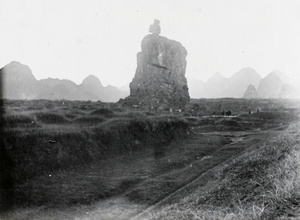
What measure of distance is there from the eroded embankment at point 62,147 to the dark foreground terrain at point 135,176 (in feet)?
0.16

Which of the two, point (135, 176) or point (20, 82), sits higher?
point (20, 82)

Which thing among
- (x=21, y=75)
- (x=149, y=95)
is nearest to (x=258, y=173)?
(x=149, y=95)

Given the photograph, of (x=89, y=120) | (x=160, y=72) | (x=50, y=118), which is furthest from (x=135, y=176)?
(x=160, y=72)

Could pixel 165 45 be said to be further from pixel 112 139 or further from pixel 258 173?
pixel 258 173

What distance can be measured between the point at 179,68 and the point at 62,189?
9719cm

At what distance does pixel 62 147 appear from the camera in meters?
16.5

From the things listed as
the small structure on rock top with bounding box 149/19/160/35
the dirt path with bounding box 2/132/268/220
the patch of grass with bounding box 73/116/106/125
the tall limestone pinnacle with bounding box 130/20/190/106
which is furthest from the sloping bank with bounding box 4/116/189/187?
the small structure on rock top with bounding box 149/19/160/35

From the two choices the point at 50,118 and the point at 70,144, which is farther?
the point at 50,118

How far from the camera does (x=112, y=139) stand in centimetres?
2053

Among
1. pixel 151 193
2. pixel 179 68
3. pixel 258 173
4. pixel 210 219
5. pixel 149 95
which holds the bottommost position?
pixel 151 193

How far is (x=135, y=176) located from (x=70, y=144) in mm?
5004

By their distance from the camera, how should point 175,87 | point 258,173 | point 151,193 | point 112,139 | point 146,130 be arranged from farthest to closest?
point 175,87 → point 146,130 → point 112,139 → point 151,193 → point 258,173

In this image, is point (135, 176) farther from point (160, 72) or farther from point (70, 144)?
point (160, 72)

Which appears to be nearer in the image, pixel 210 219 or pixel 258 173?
pixel 210 219
